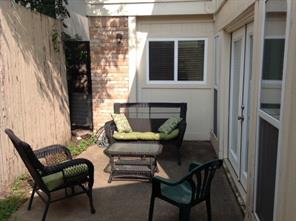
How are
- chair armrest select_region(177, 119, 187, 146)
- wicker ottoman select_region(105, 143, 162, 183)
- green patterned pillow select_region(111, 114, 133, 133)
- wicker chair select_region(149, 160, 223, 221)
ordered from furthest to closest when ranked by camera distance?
green patterned pillow select_region(111, 114, 133, 133), chair armrest select_region(177, 119, 187, 146), wicker ottoman select_region(105, 143, 162, 183), wicker chair select_region(149, 160, 223, 221)

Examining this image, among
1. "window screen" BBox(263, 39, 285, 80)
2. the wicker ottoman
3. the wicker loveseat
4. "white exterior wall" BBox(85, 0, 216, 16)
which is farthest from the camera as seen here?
"white exterior wall" BBox(85, 0, 216, 16)

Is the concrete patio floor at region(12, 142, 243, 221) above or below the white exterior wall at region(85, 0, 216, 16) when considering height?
below

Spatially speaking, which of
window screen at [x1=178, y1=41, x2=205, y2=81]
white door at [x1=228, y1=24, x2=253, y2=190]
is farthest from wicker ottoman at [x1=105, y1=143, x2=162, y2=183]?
window screen at [x1=178, y1=41, x2=205, y2=81]

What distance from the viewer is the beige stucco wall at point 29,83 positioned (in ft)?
13.3

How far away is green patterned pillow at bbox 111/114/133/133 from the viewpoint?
5.68 metres

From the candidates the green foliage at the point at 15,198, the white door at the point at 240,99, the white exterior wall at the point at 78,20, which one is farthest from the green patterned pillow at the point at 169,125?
the white exterior wall at the point at 78,20

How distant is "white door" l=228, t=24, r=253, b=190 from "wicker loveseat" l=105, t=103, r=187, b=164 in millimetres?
952

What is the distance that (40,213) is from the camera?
3.61 m

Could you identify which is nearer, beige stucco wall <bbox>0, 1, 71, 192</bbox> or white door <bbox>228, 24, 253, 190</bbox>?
white door <bbox>228, 24, 253, 190</bbox>

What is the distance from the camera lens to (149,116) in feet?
21.5

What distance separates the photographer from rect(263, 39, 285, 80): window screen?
2.26m

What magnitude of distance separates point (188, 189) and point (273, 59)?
1.63 m

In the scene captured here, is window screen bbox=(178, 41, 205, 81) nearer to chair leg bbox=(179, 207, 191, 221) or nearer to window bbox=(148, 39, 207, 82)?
window bbox=(148, 39, 207, 82)

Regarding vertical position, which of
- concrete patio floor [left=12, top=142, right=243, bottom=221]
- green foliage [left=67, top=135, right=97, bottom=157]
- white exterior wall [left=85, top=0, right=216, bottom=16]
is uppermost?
white exterior wall [left=85, top=0, right=216, bottom=16]
